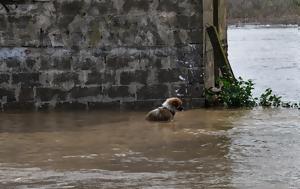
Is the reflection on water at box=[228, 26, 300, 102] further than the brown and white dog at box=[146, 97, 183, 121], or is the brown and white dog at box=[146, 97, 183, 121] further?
the reflection on water at box=[228, 26, 300, 102]

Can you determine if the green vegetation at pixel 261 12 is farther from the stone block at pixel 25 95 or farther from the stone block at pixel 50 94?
the stone block at pixel 25 95

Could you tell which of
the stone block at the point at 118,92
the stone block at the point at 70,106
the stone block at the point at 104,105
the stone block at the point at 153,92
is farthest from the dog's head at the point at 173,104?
the stone block at the point at 70,106

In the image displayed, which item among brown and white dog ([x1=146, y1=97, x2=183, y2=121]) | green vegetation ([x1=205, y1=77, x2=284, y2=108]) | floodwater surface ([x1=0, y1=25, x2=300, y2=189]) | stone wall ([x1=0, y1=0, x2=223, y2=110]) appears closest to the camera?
floodwater surface ([x1=0, y1=25, x2=300, y2=189])

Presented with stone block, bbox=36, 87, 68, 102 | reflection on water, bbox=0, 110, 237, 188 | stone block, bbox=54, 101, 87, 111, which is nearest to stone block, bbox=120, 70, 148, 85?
reflection on water, bbox=0, 110, 237, 188

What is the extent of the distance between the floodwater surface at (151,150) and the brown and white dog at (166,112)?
0.53ft

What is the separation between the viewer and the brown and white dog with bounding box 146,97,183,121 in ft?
31.6

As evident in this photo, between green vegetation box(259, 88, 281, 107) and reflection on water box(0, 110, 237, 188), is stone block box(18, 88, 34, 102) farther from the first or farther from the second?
green vegetation box(259, 88, 281, 107)

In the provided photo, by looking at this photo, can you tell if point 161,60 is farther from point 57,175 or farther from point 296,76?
point 296,76

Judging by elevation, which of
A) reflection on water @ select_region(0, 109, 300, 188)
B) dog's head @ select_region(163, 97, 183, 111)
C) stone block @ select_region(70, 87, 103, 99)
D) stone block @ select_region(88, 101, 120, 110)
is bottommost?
reflection on water @ select_region(0, 109, 300, 188)

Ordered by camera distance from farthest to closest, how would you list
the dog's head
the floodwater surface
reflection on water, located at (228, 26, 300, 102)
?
reflection on water, located at (228, 26, 300, 102) < the dog's head < the floodwater surface

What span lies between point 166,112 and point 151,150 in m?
2.18

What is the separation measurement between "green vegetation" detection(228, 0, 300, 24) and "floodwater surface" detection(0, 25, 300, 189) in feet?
190

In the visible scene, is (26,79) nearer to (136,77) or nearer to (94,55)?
(94,55)

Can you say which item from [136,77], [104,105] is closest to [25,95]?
[104,105]
